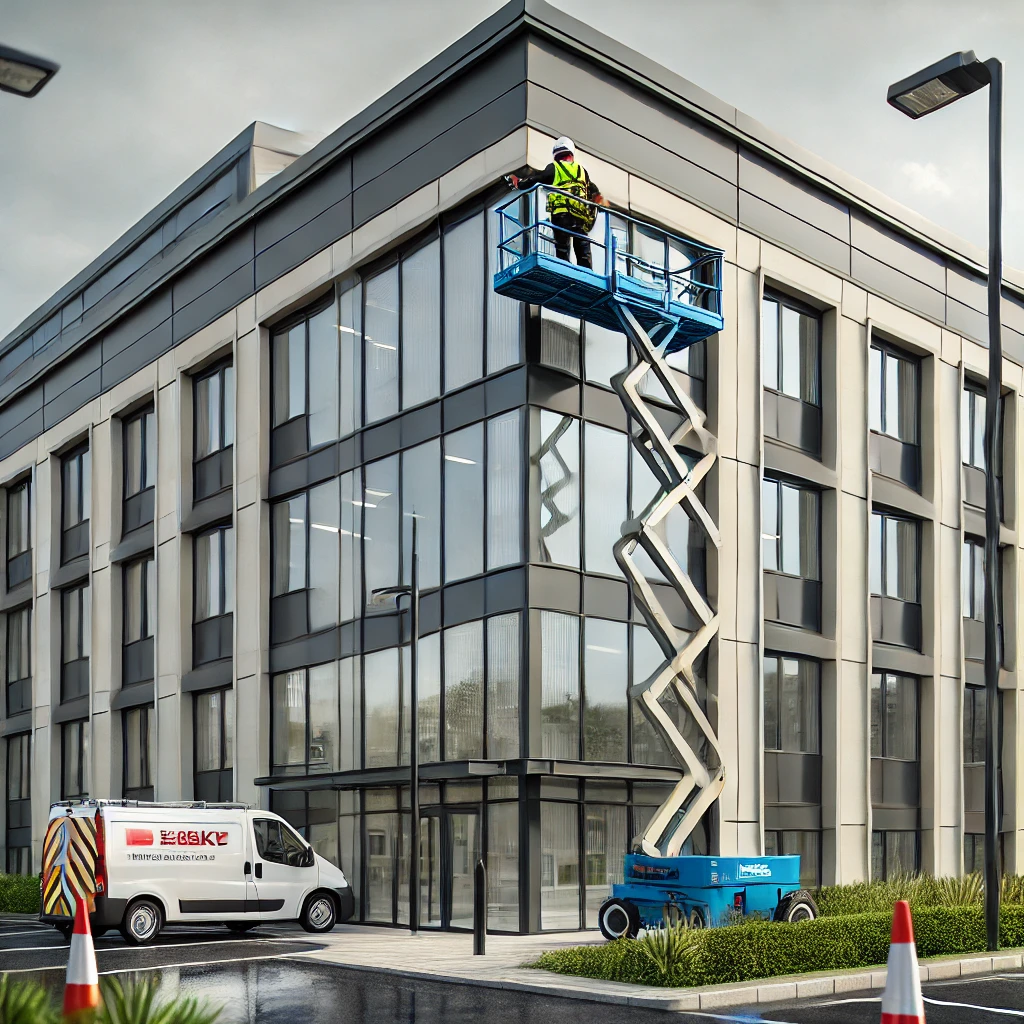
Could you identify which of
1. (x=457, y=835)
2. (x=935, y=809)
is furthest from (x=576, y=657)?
(x=935, y=809)

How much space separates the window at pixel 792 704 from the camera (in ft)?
89.6

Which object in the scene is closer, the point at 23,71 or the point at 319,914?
the point at 23,71

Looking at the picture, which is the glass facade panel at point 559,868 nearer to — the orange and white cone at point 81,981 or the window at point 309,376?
the window at point 309,376

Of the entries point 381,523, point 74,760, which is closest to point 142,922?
point 381,523

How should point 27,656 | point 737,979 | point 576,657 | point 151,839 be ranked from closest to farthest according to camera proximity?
1. point 737,979
2. point 151,839
3. point 576,657
4. point 27,656

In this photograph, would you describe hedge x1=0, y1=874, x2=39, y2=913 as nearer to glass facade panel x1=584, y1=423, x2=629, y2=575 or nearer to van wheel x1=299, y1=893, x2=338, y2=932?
van wheel x1=299, y1=893, x2=338, y2=932

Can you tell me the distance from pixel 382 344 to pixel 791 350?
336 inches

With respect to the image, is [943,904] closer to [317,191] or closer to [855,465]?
[855,465]

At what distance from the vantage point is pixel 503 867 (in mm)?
22797

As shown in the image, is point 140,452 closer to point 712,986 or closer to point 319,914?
point 319,914

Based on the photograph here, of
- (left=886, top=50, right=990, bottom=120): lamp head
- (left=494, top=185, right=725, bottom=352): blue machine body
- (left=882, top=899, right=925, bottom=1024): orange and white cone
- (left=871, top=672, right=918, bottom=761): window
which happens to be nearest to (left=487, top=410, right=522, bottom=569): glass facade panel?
(left=494, top=185, right=725, bottom=352): blue machine body

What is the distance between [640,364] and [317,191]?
8608 mm

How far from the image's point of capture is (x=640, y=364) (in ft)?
80.0

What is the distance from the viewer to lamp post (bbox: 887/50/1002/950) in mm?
16594
